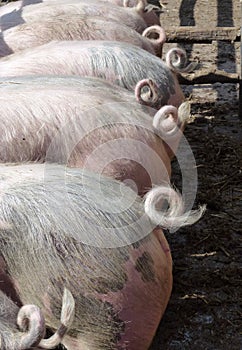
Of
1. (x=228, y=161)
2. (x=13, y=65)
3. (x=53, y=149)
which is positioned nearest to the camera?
(x=53, y=149)

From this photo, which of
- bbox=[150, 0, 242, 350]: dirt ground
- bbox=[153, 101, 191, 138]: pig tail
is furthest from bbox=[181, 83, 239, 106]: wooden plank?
bbox=[153, 101, 191, 138]: pig tail

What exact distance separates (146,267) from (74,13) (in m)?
1.91

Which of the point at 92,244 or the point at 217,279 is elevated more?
the point at 92,244

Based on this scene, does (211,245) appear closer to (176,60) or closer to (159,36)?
(176,60)

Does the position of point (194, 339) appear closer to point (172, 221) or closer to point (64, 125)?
point (172, 221)

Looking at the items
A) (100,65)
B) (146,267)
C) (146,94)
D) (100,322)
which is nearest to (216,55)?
(100,65)

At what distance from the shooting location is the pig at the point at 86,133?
242 centimetres

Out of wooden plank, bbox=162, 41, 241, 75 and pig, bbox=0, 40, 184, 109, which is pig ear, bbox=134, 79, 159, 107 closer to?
pig, bbox=0, 40, 184, 109

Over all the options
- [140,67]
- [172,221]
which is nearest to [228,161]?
[140,67]

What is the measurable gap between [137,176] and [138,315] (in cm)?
59

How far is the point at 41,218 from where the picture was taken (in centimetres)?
194

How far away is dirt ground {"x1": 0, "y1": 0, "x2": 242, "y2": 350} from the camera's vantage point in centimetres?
248

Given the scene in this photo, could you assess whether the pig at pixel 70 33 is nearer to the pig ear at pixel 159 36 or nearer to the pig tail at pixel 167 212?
the pig ear at pixel 159 36

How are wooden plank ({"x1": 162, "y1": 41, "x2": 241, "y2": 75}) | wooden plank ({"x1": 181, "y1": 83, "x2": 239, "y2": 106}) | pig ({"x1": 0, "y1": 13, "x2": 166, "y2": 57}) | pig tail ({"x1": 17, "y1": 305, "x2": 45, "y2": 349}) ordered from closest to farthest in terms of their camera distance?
pig tail ({"x1": 17, "y1": 305, "x2": 45, "y2": 349}), pig ({"x1": 0, "y1": 13, "x2": 166, "y2": 57}), wooden plank ({"x1": 181, "y1": 83, "x2": 239, "y2": 106}), wooden plank ({"x1": 162, "y1": 41, "x2": 241, "y2": 75})
